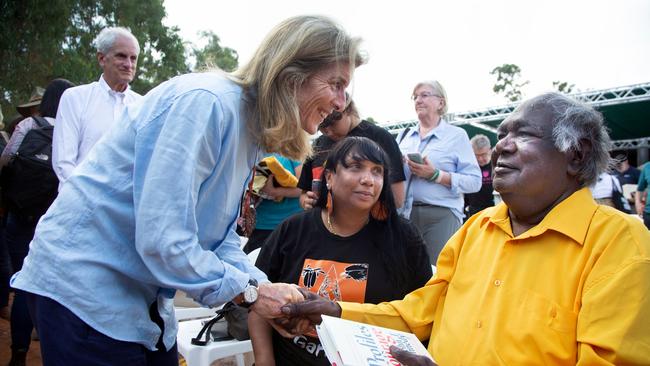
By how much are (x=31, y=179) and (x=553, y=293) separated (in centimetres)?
367

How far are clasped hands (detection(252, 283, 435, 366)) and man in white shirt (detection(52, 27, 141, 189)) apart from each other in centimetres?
204

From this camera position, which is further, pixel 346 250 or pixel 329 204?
pixel 329 204

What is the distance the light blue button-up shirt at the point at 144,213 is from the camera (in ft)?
4.80

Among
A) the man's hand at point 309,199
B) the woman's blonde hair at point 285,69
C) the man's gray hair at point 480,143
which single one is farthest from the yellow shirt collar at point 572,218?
the man's gray hair at point 480,143

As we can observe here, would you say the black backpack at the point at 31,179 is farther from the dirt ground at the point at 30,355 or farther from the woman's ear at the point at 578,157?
the woman's ear at the point at 578,157

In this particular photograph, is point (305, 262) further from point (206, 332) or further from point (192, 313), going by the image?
point (192, 313)

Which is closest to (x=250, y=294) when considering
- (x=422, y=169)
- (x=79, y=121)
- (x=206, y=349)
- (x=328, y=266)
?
(x=328, y=266)

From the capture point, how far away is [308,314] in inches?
86.4

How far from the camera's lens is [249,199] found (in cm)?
405

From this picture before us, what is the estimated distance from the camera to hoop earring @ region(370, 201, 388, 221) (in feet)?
9.64

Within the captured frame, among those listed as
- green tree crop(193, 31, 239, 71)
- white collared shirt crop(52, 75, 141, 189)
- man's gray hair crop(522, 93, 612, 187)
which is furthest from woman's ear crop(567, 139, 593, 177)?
green tree crop(193, 31, 239, 71)

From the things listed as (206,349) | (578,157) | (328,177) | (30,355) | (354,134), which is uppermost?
(578,157)

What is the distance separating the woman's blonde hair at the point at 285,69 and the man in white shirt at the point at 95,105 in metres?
2.19

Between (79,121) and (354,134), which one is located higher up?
(79,121)
